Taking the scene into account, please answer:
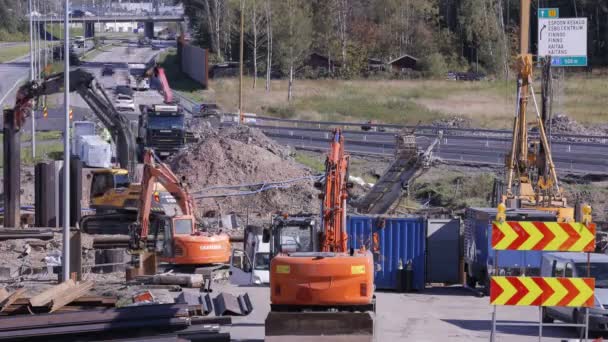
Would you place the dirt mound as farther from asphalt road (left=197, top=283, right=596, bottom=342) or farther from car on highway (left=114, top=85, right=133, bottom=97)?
car on highway (left=114, top=85, right=133, bottom=97)

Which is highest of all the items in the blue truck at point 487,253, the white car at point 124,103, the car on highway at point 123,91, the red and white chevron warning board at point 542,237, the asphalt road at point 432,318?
the car on highway at point 123,91

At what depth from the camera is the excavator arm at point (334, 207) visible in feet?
66.2

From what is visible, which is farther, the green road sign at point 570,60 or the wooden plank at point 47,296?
the green road sign at point 570,60

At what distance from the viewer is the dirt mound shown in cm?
4269

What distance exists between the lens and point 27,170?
5072 cm

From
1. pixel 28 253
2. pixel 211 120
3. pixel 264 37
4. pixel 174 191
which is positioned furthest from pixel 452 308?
pixel 264 37

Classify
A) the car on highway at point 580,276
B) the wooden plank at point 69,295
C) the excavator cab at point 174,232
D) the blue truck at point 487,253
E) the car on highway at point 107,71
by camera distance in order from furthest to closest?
the car on highway at point 107,71 < the excavator cab at point 174,232 < the blue truck at point 487,253 < the wooden plank at point 69,295 < the car on highway at point 580,276

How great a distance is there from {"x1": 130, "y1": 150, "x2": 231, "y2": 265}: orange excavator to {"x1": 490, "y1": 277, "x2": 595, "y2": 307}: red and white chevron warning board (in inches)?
581

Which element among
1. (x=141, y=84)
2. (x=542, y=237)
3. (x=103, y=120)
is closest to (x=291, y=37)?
(x=141, y=84)

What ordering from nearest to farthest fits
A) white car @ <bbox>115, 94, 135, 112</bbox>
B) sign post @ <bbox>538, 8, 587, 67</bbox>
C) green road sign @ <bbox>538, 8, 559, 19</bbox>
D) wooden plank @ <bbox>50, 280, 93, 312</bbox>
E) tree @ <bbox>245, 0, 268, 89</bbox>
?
1. wooden plank @ <bbox>50, 280, 93, 312</bbox>
2. green road sign @ <bbox>538, 8, 559, 19</bbox>
3. sign post @ <bbox>538, 8, 587, 67</bbox>
4. white car @ <bbox>115, 94, 135, 112</bbox>
5. tree @ <bbox>245, 0, 268, 89</bbox>

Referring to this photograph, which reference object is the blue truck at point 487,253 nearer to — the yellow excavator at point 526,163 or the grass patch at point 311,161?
the yellow excavator at point 526,163

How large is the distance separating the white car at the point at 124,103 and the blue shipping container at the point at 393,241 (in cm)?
4577

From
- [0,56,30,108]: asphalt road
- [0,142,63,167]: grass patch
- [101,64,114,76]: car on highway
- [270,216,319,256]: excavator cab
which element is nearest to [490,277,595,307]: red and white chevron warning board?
[270,216,319,256]: excavator cab

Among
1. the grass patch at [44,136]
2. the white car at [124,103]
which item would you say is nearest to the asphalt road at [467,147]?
the grass patch at [44,136]
